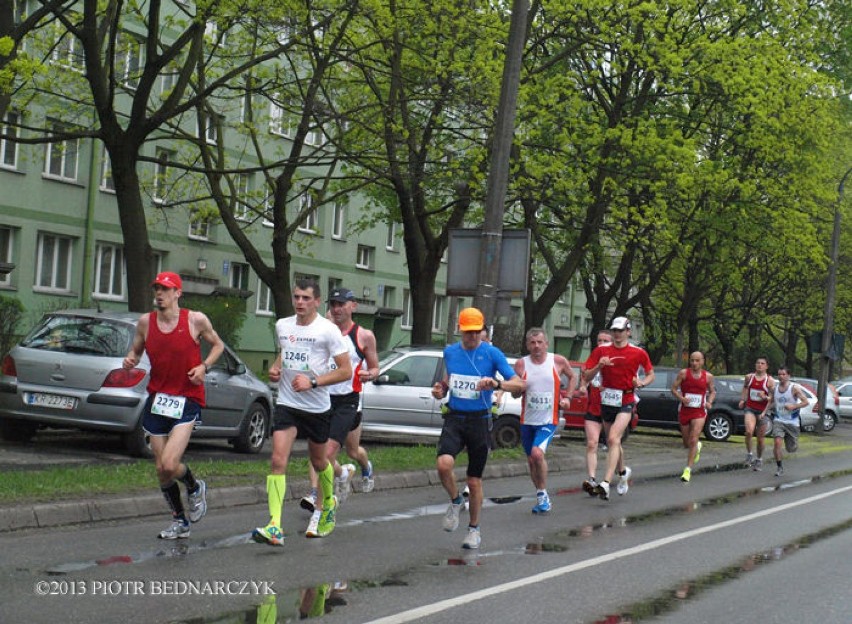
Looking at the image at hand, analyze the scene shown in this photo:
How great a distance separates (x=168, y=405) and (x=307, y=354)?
43.0 inches

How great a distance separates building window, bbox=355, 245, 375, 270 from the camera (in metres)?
55.2

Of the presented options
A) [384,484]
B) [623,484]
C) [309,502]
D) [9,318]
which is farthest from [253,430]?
[9,318]

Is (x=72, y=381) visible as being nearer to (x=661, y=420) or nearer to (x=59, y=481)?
(x=59, y=481)

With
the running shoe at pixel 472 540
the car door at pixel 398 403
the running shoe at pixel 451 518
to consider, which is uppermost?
the car door at pixel 398 403

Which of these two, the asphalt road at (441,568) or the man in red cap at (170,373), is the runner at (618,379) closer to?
the asphalt road at (441,568)

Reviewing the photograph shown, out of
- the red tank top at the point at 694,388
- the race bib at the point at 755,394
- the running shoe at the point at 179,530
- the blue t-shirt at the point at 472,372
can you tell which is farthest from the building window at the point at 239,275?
the running shoe at the point at 179,530

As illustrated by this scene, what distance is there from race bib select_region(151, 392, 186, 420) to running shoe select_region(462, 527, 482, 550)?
2.36 meters

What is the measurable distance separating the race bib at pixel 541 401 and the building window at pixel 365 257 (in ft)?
135

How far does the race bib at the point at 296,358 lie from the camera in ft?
32.8

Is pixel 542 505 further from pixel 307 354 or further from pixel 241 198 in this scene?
pixel 241 198

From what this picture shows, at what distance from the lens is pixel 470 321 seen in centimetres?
1027

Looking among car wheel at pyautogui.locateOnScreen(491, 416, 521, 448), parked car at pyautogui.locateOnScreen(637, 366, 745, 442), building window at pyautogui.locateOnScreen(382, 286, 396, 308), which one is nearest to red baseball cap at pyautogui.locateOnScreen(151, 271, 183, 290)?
car wheel at pyautogui.locateOnScreen(491, 416, 521, 448)

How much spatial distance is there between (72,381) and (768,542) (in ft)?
26.1

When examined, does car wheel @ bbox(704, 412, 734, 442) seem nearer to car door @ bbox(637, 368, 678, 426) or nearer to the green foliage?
car door @ bbox(637, 368, 678, 426)
